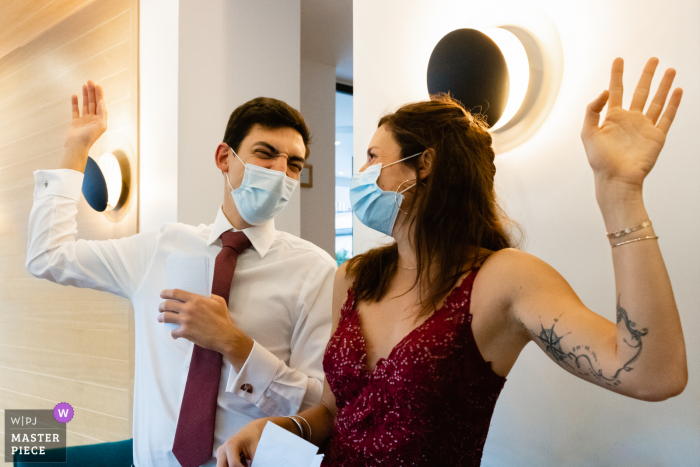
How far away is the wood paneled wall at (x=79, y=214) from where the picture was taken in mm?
2584

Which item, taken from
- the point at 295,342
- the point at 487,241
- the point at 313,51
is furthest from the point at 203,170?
the point at 313,51

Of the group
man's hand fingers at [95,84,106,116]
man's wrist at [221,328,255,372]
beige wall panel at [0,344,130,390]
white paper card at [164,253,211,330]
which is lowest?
beige wall panel at [0,344,130,390]

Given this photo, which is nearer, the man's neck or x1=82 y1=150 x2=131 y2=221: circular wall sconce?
the man's neck

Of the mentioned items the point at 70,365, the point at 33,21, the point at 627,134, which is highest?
the point at 33,21

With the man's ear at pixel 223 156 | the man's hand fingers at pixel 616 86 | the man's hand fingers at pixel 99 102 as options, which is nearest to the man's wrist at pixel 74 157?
the man's hand fingers at pixel 99 102

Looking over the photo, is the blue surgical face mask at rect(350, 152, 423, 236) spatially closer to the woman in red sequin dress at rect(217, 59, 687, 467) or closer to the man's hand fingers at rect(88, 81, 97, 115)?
the woman in red sequin dress at rect(217, 59, 687, 467)

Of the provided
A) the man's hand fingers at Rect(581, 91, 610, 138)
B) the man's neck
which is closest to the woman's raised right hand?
the man's neck

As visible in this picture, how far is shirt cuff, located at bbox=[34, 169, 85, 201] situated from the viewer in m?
1.70

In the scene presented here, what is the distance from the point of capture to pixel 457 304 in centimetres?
106

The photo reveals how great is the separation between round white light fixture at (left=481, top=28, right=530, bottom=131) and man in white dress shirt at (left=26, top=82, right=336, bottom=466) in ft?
2.08

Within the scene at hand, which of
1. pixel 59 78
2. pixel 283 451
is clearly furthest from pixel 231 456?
pixel 59 78

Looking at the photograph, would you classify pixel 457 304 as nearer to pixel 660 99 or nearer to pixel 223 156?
pixel 660 99

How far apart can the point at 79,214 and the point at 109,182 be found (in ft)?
1.41

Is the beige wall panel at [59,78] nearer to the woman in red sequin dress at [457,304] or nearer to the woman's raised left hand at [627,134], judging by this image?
the woman in red sequin dress at [457,304]
